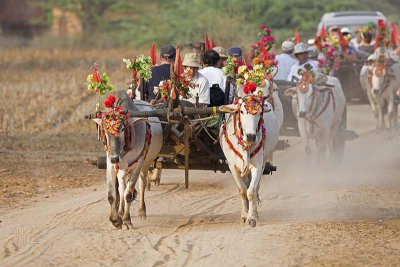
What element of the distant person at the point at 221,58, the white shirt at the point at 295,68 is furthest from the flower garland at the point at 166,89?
the white shirt at the point at 295,68

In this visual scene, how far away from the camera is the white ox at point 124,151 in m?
12.2

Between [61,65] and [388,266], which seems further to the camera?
[61,65]

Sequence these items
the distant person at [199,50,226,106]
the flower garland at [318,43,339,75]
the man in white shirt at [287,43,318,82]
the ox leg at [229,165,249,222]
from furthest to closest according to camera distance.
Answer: the flower garland at [318,43,339,75], the man in white shirt at [287,43,318,82], the distant person at [199,50,226,106], the ox leg at [229,165,249,222]

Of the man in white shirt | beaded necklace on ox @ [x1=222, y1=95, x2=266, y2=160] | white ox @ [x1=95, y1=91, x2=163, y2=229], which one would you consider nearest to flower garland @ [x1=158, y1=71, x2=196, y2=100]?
white ox @ [x1=95, y1=91, x2=163, y2=229]

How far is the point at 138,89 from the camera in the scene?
14.6 meters

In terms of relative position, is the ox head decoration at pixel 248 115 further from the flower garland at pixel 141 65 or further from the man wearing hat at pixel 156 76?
the man wearing hat at pixel 156 76

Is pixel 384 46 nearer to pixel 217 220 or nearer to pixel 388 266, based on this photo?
pixel 217 220

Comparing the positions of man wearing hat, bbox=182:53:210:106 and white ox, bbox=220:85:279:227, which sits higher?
man wearing hat, bbox=182:53:210:106

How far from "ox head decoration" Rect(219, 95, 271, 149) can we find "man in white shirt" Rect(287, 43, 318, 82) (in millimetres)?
6383

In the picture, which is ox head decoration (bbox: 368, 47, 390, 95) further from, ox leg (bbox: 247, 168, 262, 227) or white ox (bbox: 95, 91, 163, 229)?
ox leg (bbox: 247, 168, 262, 227)

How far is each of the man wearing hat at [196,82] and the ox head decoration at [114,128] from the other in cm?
183

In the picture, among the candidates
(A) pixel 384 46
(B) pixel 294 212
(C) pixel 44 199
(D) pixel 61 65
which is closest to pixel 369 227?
(B) pixel 294 212

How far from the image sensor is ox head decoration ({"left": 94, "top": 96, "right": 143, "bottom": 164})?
12180 millimetres

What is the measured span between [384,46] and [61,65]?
1712 cm
